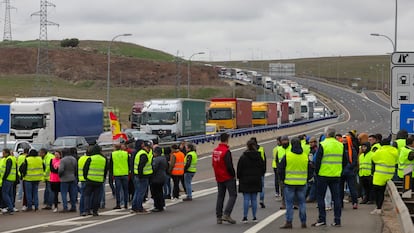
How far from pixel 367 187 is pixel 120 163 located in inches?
253

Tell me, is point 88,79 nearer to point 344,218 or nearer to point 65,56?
point 65,56

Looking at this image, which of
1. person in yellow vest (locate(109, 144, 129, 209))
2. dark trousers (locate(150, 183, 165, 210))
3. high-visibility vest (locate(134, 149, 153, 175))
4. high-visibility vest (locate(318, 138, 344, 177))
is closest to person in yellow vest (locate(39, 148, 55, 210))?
person in yellow vest (locate(109, 144, 129, 209))

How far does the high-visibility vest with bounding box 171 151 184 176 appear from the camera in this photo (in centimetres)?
2273

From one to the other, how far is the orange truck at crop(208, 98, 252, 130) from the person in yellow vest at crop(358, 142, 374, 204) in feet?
151

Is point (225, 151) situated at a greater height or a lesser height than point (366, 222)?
greater

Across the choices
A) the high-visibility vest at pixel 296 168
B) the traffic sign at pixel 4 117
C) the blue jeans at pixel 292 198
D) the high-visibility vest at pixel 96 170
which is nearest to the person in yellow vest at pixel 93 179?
the high-visibility vest at pixel 96 170

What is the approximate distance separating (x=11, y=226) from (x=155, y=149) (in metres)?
4.49

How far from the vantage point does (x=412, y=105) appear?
1853 cm

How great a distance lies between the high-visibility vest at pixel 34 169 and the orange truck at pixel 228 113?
151ft

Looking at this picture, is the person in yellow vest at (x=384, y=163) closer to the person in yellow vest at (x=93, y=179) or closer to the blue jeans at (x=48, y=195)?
the person in yellow vest at (x=93, y=179)

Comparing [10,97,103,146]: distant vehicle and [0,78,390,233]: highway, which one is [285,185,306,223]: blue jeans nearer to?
[0,78,390,233]: highway

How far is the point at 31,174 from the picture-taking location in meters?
21.6

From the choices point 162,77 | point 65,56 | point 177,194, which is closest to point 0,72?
point 65,56

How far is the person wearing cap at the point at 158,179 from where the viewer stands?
→ 20.2 meters
